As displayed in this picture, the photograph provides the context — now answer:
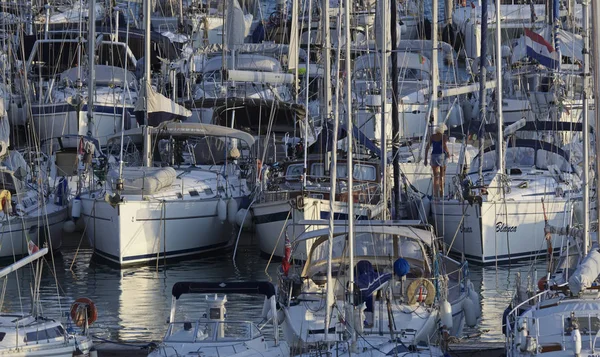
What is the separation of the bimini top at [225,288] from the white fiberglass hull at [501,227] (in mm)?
10732

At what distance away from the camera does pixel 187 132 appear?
3291 centimetres

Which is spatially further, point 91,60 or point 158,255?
point 91,60

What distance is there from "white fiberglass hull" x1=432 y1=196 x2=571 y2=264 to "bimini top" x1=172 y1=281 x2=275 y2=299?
35.2ft

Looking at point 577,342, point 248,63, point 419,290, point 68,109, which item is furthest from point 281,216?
point 577,342

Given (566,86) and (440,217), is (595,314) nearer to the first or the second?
(440,217)

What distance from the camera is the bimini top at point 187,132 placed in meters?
32.6

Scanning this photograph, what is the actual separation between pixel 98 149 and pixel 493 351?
16.4 metres

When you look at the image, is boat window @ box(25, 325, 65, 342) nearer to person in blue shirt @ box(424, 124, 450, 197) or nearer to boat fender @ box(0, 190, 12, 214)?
boat fender @ box(0, 190, 12, 214)

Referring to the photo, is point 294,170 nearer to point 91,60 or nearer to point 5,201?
point 5,201

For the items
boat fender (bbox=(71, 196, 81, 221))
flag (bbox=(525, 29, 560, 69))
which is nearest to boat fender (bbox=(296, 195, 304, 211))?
boat fender (bbox=(71, 196, 81, 221))

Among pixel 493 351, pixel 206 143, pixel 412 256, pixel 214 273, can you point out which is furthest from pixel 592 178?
pixel 206 143

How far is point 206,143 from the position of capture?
3403 centimetres

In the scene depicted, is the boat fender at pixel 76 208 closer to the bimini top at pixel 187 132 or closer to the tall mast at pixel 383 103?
the bimini top at pixel 187 132

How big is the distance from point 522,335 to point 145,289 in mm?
11362
